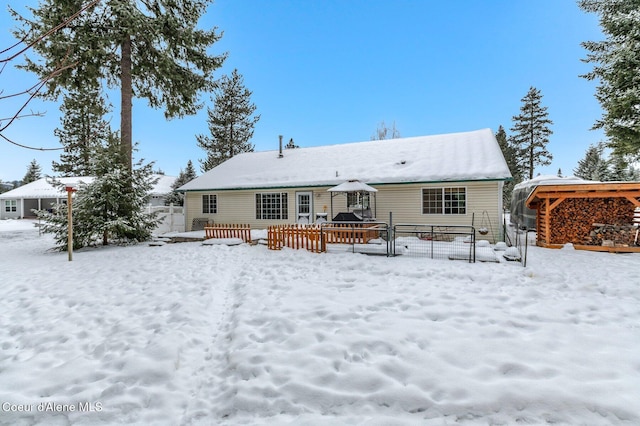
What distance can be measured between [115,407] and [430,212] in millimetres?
12081

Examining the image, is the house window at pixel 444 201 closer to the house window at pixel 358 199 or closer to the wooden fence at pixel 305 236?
the house window at pixel 358 199

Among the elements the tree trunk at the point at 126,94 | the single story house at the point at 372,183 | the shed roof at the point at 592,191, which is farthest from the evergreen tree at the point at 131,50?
the shed roof at the point at 592,191

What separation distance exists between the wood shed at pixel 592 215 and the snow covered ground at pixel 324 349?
13.4 ft

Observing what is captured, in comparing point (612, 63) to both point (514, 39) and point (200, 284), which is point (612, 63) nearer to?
point (514, 39)

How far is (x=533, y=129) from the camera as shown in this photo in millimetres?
31297

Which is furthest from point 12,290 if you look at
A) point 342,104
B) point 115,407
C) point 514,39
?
point 342,104

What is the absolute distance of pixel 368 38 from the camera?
24.8 m

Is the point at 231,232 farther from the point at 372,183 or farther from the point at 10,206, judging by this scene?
the point at 10,206

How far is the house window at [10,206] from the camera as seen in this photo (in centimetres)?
3185

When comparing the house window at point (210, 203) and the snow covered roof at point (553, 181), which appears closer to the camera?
the snow covered roof at point (553, 181)

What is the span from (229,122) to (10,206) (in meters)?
26.6

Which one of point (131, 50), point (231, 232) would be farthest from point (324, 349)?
point (131, 50)

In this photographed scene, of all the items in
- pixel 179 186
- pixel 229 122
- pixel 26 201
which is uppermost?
pixel 229 122

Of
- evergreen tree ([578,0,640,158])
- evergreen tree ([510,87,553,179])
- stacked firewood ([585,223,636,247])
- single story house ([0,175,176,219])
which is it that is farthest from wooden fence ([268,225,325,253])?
evergreen tree ([510,87,553,179])
